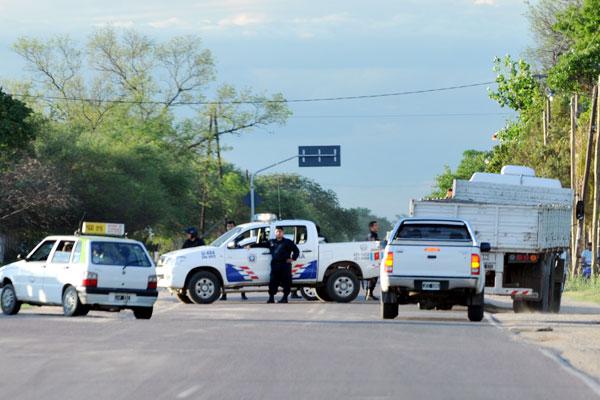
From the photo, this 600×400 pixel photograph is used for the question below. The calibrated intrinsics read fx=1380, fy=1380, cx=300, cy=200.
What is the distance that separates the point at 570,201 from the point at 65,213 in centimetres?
3591

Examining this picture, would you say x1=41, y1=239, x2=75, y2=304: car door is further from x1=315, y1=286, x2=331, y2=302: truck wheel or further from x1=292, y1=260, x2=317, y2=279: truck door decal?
x1=315, y1=286, x2=331, y2=302: truck wheel

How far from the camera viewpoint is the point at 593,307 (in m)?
33.6

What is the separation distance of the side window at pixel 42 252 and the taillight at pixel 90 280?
6.31 feet

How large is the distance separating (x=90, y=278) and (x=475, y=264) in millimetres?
6812

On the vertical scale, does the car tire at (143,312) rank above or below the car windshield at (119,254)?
below

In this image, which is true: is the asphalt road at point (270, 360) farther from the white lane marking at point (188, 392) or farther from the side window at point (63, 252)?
the side window at point (63, 252)

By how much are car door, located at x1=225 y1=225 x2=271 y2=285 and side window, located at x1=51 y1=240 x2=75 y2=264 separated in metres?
7.11

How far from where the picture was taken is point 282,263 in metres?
32.0

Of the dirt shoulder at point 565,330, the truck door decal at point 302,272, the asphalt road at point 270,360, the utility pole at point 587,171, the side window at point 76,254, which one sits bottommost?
the asphalt road at point 270,360

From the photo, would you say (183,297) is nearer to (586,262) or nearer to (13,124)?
(13,124)

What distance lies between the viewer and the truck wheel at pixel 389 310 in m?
24.9

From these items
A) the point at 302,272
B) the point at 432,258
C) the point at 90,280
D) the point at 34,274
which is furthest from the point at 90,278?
the point at 302,272

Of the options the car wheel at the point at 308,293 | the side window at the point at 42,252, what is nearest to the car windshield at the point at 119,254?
the side window at the point at 42,252

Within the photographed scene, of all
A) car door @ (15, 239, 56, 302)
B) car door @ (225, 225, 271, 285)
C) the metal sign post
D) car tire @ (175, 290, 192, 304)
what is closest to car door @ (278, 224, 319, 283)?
car door @ (225, 225, 271, 285)
